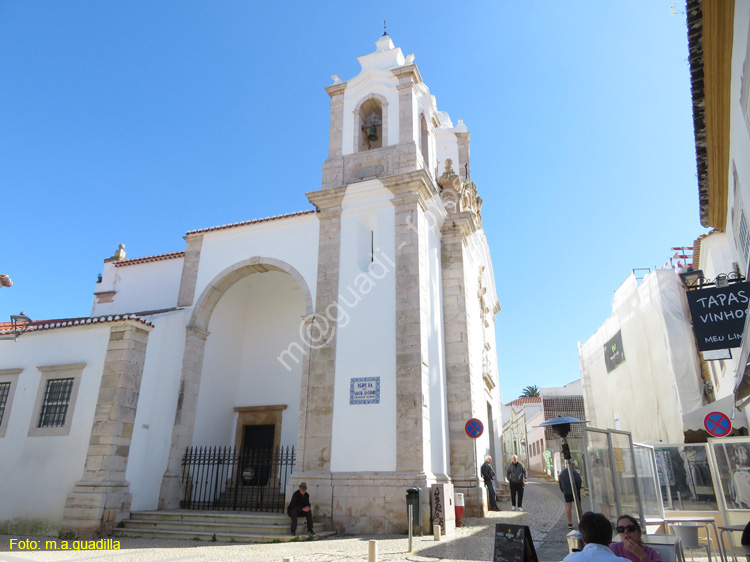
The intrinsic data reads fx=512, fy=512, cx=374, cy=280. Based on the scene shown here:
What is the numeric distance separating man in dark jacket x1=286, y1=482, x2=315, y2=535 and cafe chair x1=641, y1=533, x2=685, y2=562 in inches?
244

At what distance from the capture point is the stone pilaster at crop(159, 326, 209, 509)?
1180 centimetres

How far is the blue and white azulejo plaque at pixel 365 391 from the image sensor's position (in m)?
10.9

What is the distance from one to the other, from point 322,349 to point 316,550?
4496mm

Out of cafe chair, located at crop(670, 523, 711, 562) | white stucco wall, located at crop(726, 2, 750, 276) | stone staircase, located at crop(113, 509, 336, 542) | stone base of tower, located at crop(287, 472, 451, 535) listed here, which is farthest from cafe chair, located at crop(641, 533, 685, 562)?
stone staircase, located at crop(113, 509, 336, 542)

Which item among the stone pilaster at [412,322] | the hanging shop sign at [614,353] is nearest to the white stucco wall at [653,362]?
the hanging shop sign at [614,353]

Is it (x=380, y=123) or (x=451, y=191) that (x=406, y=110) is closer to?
(x=380, y=123)

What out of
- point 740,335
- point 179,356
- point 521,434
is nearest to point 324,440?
point 179,356

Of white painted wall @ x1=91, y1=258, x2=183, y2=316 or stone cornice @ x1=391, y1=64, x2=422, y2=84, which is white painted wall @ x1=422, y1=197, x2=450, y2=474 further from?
white painted wall @ x1=91, y1=258, x2=183, y2=316

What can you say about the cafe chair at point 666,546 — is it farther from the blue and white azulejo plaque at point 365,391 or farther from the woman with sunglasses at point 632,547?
Result: the blue and white azulejo plaque at point 365,391

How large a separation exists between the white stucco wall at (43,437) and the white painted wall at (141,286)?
152 inches

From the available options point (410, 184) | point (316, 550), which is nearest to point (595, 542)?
point (316, 550)

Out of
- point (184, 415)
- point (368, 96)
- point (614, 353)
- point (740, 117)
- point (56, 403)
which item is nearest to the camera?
point (740, 117)

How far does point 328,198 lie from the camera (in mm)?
13133

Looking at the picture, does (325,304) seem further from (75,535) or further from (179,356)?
(75,535)
